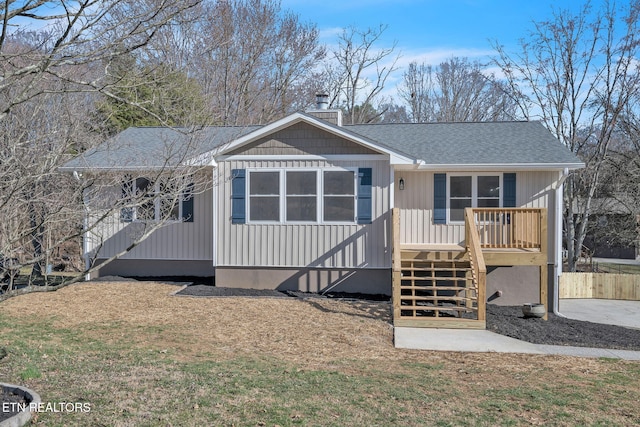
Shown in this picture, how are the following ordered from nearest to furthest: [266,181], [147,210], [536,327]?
[147,210], [536,327], [266,181]

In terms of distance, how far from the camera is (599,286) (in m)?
16.4

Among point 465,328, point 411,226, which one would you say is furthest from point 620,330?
point 411,226

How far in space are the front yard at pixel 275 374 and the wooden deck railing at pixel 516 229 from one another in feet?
10.9

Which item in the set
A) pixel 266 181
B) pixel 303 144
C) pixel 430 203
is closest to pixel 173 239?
pixel 266 181

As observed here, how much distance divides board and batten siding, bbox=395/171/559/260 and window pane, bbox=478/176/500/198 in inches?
14.0

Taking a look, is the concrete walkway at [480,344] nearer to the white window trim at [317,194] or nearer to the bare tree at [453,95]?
the white window trim at [317,194]

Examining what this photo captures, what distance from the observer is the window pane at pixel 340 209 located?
1155 cm

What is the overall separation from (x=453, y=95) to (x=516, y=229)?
73.8 feet

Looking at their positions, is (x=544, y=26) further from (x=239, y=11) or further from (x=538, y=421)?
(x=538, y=421)

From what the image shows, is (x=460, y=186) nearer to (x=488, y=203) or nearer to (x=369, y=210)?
(x=488, y=203)

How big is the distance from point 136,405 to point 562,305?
12848mm

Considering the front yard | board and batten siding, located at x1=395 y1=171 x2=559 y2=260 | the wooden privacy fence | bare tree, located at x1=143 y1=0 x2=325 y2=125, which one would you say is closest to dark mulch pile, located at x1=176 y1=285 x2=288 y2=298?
the front yard

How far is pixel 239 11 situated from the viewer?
993 inches

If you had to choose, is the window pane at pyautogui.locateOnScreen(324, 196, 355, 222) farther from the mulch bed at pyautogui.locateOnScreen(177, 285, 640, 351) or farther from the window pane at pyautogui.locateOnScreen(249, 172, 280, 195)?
the mulch bed at pyautogui.locateOnScreen(177, 285, 640, 351)
